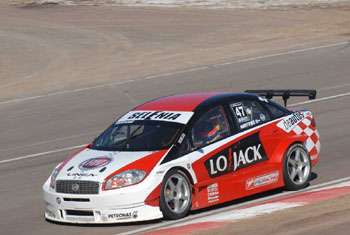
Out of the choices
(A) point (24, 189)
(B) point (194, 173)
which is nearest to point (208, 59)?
(A) point (24, 189)

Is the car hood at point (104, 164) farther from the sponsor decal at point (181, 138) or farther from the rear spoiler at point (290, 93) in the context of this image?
the rear spoiler at point (290, 93)

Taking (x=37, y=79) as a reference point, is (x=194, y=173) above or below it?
above

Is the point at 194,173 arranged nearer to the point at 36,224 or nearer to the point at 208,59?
the point at 36,224

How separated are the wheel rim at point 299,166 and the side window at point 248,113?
0.61m

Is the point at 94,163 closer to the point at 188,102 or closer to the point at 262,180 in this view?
the point at 188,102

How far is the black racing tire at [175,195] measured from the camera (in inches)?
371

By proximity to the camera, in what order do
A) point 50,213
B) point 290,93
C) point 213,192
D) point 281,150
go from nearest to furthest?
1. point 50,213
2. point 213,192
3. point 281,150
4. point 290,93

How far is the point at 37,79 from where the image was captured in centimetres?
2391

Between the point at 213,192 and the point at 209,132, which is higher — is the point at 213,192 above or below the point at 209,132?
below

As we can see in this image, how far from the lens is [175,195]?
377 inches

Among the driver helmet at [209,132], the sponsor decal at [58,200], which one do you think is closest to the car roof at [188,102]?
the driver helmet at [209,132]

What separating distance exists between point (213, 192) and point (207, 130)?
2.68 feet

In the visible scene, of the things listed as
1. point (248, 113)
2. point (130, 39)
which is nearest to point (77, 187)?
point (248, 113)

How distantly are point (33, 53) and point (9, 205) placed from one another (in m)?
17.5
